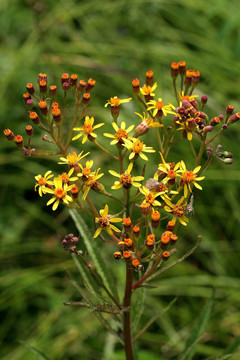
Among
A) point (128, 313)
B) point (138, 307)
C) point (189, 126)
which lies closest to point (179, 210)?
point (189, 126)

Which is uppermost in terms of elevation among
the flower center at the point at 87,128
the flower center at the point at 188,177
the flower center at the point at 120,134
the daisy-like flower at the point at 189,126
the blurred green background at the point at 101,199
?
the daisy-like flower at the point at 189,126

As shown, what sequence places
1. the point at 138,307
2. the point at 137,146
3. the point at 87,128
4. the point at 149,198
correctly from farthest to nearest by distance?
the point at 138,307, the point at 87,128, the point at 137,146, the point at 149,198

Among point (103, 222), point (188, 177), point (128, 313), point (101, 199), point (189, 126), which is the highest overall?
point (189, 126)

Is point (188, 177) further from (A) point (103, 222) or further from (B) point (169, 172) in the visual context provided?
(A) point (103, 222)

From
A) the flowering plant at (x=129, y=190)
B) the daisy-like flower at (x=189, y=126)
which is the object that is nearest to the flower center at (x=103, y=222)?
the flowering plant at (x=129, y=190)

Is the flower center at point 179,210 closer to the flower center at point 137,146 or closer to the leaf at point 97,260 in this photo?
the flower center at point 137,146

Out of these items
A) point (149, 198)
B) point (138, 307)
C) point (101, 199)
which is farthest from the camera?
point (101, 199)

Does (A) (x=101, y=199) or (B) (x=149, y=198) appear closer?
(B) (x=149, y=198)

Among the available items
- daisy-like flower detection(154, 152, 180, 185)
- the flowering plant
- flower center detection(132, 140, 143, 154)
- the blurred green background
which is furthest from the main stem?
the blurred green background

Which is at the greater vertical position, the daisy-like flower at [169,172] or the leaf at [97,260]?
the daisy-like flower at [169,172]
